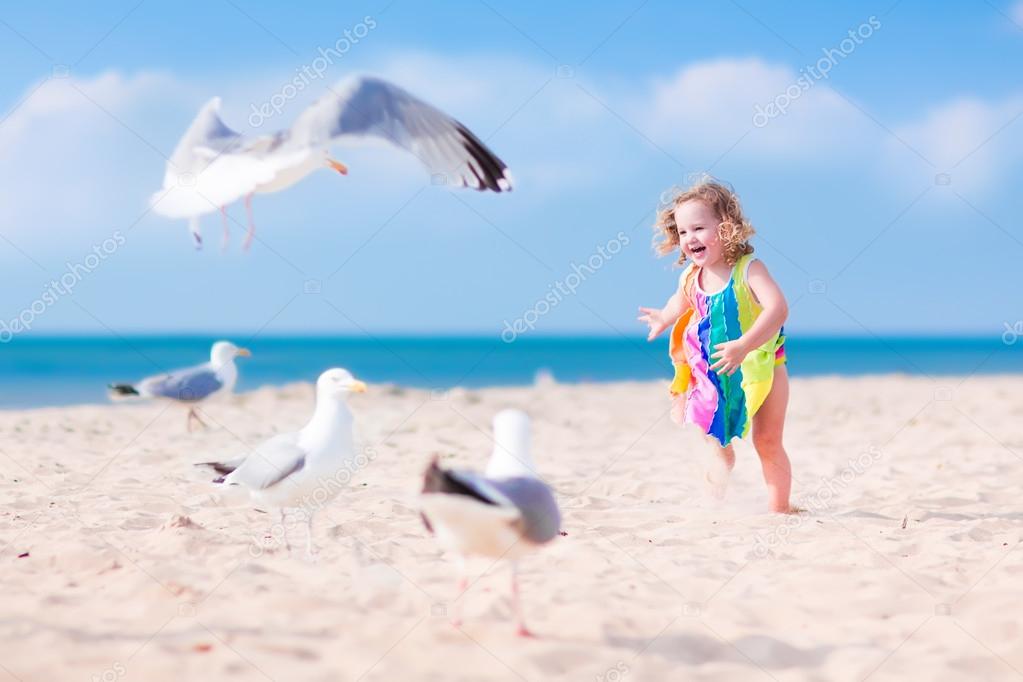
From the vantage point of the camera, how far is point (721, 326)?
4.27 metres

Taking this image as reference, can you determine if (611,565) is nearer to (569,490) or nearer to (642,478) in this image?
(569,490)

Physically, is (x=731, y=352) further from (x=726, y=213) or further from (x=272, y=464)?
(x=272, y=464)

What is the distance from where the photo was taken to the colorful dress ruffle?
4.25m

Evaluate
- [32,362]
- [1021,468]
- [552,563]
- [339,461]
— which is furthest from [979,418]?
[32,362]

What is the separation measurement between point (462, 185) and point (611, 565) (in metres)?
1.52

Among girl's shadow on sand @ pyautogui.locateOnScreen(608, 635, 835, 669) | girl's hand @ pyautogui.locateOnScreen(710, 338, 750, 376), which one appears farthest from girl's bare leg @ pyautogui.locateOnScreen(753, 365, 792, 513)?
girl's shadow on sand @ pyautogui.locateOnScreen(608, 635, 835, 669)

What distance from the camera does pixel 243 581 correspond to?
298 centimetres

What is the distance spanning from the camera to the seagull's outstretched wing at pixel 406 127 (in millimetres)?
2621

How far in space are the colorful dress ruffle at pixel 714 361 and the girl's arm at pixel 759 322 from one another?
0.07 m

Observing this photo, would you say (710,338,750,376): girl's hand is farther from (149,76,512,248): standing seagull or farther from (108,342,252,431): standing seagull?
(108,342,252,431): standing seagull

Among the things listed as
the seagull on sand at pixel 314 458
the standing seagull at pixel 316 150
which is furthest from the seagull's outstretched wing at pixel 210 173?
the seagull on sand at pixel 314 458

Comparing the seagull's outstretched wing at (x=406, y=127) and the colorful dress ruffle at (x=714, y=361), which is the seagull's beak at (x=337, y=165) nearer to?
the seagull's outstretched wing at (x=406, y=127)

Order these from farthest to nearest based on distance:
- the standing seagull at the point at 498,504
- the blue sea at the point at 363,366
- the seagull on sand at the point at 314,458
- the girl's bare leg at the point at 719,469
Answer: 1. the blue sea at the point at 363,366
2. the girl's bare leg at the point at 719,469
3. the seagull on sand at the point at 314,458
4. the standing seagull at the point at 498,504

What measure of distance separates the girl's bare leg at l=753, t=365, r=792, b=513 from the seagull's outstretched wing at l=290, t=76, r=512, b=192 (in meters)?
2.20
